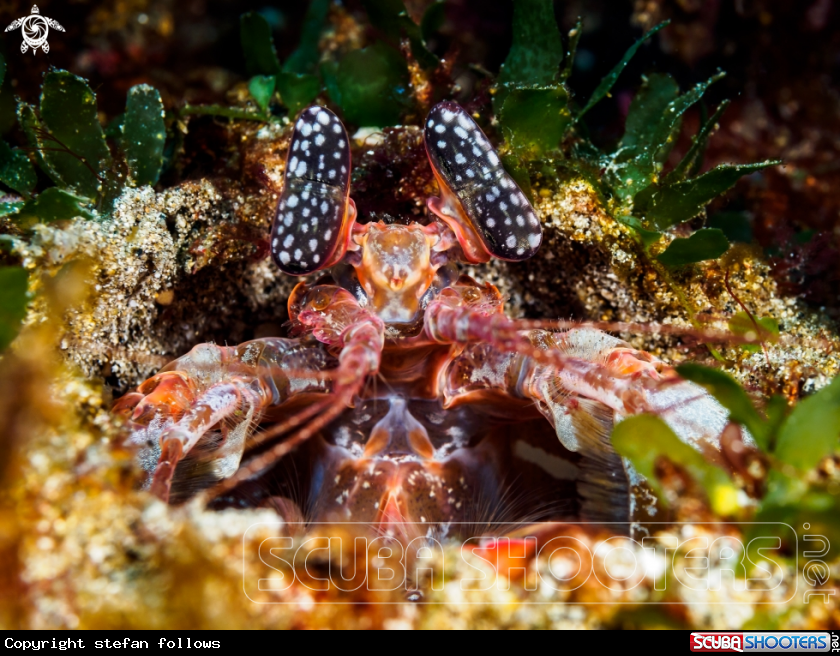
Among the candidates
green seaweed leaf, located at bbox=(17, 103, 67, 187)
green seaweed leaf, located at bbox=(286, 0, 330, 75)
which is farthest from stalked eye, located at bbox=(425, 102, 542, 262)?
green seaweed leaf, located at bbox=(286, 0, 330, 75)

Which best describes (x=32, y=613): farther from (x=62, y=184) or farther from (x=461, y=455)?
(x=62, y=184)

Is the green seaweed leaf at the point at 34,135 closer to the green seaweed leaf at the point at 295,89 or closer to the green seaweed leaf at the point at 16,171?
the green seaweed leaf at the point at 16,171

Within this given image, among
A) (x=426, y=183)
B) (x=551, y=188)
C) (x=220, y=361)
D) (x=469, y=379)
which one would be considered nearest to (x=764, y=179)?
(x=551, y=188)

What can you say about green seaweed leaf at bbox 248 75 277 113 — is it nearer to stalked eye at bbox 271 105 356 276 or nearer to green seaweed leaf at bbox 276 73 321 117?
green seaweed leaf at bbox 276 73 321 117

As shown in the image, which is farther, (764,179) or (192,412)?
(764,179)

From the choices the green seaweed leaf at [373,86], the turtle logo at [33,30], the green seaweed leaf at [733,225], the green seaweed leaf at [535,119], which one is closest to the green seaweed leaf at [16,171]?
the turtle logo at [33,30]

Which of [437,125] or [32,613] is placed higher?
[437,125]
